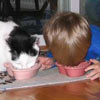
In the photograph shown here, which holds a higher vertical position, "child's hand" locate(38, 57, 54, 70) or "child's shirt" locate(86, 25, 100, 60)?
"child's shirt" locate(86, 25, 100, 60)

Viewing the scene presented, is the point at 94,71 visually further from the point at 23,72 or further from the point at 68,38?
the point at 23,72

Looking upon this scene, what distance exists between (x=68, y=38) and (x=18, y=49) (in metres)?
0.22

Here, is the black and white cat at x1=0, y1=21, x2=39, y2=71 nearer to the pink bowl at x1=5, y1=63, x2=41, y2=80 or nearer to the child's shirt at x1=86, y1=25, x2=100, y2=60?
the pink bowl at x1=5, y1=63, x2=41, y2=80

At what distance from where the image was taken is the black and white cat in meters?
1.18

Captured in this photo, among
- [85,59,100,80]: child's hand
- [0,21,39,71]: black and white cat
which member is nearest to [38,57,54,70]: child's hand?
[0,21,39,71]: black and white cat

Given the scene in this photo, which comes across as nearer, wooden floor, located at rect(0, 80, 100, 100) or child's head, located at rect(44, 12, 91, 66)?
wooden floor, located at rect(0, 80, 100, 100)

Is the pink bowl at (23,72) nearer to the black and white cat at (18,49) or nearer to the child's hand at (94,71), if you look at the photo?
the black and white cat at (18,49)

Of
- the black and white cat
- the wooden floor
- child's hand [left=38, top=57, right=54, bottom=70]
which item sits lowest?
child's hand [left=38, top=57, right=54, bottom=70]

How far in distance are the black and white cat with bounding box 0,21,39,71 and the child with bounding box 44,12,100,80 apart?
9 cm

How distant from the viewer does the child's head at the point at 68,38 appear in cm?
112

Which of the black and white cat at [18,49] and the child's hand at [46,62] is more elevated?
the black and white cat at [18,49]

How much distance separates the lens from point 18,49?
46.4 inches

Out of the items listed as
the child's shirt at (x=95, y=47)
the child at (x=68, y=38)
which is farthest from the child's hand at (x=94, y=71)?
the child's shirt at (x=95, y=47)

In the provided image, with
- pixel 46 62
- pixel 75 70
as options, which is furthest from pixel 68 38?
pixel 46 62
